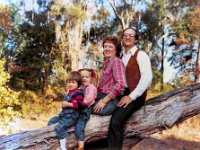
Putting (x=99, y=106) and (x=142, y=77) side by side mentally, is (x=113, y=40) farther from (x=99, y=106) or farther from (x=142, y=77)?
(x=99, y=106)

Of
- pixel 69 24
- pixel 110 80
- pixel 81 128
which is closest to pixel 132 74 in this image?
pixel 110 80

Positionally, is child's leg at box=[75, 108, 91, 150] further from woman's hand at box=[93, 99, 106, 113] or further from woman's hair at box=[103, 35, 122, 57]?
woman's hair at box=[103, 35, 122, 57]

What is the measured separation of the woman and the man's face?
0.08 metres

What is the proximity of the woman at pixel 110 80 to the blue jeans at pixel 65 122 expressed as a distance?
209mm

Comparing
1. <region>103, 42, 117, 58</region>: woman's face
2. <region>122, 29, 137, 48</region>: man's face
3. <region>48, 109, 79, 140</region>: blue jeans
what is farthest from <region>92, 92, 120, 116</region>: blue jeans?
<region>122, 29, 137, 48</region>: man's face

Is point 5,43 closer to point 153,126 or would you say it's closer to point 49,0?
point 49,0

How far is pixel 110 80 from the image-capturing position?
3.06 meters

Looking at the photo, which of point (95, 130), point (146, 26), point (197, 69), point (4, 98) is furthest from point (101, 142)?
point (146, 26)

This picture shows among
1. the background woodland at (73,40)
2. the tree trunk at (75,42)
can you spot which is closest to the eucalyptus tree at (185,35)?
the background woodland at (73,40)

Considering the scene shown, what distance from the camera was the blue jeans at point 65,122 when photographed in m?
3.09

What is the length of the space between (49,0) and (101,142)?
14410 millimetres

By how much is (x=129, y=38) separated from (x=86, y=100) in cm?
69

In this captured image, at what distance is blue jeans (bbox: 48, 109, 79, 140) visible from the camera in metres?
3.09

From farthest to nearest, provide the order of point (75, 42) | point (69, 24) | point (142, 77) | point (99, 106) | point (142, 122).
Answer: point (69, 24), point (75, 42), point (142, 122), point (99, 106), point (142, 77)
